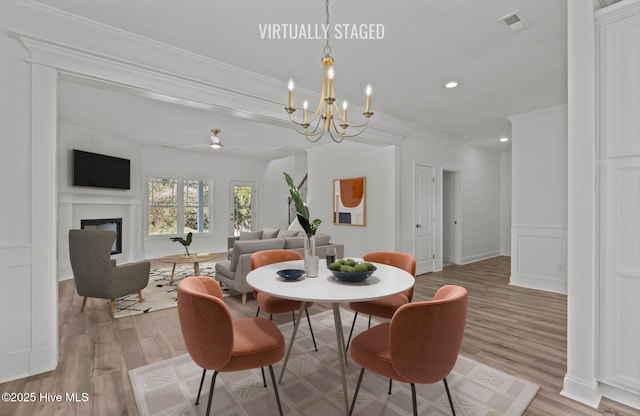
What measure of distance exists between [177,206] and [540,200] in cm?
762

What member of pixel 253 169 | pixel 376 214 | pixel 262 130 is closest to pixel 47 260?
pixel 262 130

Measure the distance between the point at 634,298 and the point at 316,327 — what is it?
240 centimetres

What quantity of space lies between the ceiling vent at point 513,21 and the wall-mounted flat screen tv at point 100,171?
21.3ft

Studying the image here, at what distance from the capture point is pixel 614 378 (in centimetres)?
186

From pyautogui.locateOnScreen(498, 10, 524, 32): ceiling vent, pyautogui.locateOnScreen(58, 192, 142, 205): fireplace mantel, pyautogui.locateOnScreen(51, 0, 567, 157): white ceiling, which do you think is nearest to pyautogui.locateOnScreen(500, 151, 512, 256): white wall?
pyautogui.locateOnScreen(51, 0, 567, 157): white ceiling

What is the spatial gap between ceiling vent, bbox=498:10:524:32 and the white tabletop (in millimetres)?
2110

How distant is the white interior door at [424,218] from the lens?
5387mm

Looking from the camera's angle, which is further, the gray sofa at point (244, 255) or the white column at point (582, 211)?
the gray sofa at point (244, 255)

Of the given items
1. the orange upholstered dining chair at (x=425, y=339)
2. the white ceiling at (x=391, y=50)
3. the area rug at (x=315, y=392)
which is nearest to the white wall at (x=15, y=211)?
the white ceiling at (x=391, y=50)

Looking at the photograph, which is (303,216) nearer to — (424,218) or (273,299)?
(273,299)

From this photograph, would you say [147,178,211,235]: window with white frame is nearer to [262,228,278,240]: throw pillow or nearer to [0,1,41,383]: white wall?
[262,228,278,240]: throw pillow

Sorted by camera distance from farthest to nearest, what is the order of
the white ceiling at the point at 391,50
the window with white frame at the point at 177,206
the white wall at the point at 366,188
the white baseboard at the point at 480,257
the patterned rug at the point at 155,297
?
1. the window with white frame at the point at 177,206
2. the white baseboard at the point at 480,257
3. the white wall at the point at 366,188
4. the patterned rug at the point at 155,297
5. the white ceiling at the point at 391,50

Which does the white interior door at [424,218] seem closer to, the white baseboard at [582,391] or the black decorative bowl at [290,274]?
the white baseboard at [582,391]

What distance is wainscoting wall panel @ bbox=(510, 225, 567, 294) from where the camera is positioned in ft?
14.1
